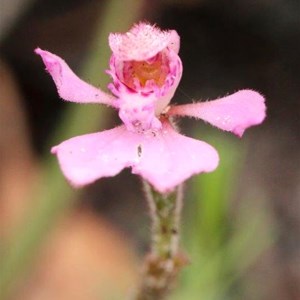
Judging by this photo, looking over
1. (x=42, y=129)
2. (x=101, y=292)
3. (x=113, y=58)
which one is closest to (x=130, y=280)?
(x=101, y=292)

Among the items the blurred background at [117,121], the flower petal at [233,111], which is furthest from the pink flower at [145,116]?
the blurred background at [117,121]

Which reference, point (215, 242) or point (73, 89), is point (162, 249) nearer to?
point (73, 89)

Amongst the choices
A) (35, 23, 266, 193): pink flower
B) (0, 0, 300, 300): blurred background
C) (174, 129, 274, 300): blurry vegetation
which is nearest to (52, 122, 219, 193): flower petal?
(35, 23, 266, 193): pink flower

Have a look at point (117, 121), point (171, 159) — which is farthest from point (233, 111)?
point (117, 121)

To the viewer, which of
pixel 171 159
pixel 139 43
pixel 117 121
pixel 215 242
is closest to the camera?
pixel 171 159

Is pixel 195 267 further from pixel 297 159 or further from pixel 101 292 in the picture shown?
pixel 297 159

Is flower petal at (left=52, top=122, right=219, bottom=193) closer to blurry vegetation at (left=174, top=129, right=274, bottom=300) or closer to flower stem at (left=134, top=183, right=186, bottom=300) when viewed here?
flower stem at (left=134, top=183, right=186, bottom=300)
